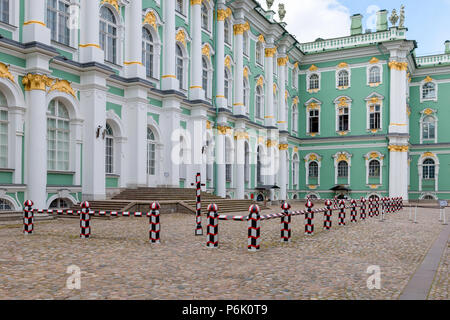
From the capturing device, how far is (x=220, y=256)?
31.4 feet

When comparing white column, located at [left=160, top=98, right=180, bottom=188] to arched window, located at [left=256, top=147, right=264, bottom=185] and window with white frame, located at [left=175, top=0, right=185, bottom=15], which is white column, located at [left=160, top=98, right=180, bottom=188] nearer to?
window with white frame, located at [left=175, top=0, right=185, bottom=15]

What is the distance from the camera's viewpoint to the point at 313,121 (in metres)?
45.7

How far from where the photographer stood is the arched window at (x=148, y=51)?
24.8 metres

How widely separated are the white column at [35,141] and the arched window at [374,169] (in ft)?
105

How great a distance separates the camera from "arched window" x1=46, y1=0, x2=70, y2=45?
19.2 m

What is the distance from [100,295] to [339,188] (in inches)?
1506

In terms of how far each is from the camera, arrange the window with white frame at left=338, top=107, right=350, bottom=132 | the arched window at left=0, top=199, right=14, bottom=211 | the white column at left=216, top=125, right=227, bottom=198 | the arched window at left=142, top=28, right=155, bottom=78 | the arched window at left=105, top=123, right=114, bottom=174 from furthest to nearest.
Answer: the window with white frame at left=338, top=107, right=350, bottom=132 < the white column at left=216, top=125, right=227, bottom=198 < the arched window at left=142, top=28, right=155, bottom=78 < the arched window at left=105, top=123, right=114, bottom=174 < the arched window at left=0, top=199, right=14, bottom=211

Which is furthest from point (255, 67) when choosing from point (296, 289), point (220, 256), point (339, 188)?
Result: point (296, 289)

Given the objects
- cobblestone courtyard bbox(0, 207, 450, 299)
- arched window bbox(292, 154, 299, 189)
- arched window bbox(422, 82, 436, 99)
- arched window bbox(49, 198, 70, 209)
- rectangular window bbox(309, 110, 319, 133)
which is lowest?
cobblestone courtyard bbox(0, 207, 450, 299)

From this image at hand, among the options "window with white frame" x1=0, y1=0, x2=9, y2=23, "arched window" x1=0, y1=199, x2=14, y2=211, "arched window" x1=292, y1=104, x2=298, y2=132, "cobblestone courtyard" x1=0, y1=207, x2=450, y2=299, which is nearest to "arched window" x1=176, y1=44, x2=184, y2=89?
"window with white frame" x1=0, y1=0, x2=9, y2=23

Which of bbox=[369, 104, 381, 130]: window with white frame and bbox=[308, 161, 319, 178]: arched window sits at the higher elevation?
bbox=[369, 104, 381, 130]: window with white frame

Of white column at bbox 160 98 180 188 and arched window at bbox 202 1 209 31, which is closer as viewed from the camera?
white column at bbox 160 98 180 188

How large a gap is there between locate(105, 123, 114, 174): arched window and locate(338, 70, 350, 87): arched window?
27.7 m
